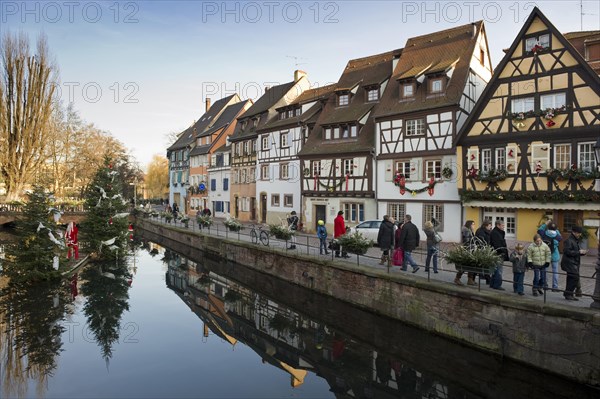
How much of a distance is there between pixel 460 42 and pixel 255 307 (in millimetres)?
19244

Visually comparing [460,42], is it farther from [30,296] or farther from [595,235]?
[30,296]

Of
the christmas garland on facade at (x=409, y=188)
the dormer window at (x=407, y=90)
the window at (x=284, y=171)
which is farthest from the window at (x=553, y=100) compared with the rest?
the window at (x=284, y=171)

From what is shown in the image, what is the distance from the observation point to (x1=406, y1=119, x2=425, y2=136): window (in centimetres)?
2312

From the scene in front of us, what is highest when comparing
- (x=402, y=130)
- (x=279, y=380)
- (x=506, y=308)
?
(x=402, y=130)

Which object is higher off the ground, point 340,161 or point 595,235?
point 340,161

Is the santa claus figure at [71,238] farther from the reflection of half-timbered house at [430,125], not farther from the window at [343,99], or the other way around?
the window at [343,99]

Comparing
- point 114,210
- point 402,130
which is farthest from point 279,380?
point 114,210

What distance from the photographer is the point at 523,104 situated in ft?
63.2

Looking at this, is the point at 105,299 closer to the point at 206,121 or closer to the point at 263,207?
the point at 263,207

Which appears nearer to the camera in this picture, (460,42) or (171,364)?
(171,364)

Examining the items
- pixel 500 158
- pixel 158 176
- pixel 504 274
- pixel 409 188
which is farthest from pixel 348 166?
pixel 158 176

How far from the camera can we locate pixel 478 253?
11242 millimetres

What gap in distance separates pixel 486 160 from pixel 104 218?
69.4 ft

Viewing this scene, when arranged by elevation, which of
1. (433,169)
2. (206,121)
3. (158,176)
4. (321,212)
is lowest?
(321,212)
